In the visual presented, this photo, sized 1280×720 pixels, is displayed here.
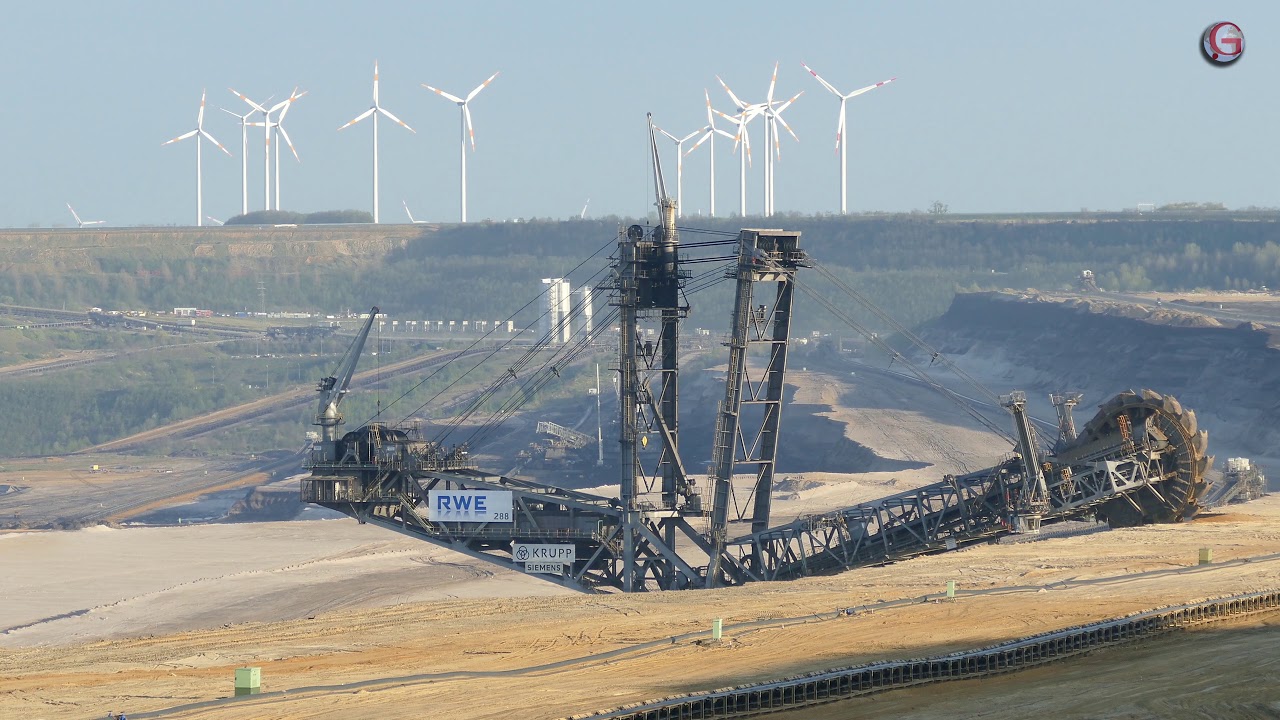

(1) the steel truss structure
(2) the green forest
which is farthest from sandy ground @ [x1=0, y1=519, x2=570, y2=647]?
(2) the green forest

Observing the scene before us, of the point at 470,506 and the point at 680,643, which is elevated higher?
the point at 470,506

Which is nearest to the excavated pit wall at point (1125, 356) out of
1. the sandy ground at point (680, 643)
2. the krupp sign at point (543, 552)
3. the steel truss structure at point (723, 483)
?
the sandy ground at point (680, 643)

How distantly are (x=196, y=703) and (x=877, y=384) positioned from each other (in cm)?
9781

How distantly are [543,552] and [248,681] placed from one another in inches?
720

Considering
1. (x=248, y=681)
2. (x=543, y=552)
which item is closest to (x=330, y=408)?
(x=543, y=552)

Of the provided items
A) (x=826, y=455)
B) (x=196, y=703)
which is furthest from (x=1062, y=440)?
(x=826, y=455)

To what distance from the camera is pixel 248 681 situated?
24.4 meters

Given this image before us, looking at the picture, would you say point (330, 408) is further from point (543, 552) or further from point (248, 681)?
point (248, 681)

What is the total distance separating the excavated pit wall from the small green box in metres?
69.0

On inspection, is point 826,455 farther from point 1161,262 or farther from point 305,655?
point 1161,262

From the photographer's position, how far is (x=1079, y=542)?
43.1 metres

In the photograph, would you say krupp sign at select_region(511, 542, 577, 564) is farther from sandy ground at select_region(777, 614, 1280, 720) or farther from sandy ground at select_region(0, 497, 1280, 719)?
sandy ground at select_region(777, 614, 1280, 720)

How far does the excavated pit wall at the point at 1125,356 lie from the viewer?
91.4 meters

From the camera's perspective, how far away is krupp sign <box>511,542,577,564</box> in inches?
1658
